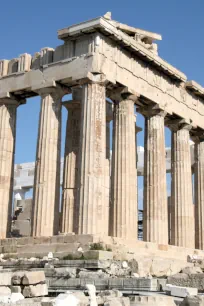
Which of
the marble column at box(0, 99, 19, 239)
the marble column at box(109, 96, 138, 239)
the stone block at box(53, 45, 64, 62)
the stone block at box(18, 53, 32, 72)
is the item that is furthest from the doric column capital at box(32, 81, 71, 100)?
the marble column at box(109, 96, 138, 239)

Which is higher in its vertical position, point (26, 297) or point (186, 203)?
point (186, 203)

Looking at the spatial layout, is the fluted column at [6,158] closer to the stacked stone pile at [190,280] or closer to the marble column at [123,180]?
the marble column at [123,180]

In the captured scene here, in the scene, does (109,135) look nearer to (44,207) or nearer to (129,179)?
(129,179)

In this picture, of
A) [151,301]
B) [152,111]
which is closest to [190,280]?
[151,301]

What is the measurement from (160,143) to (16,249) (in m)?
10.8

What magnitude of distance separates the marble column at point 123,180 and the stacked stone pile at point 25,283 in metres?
14.9

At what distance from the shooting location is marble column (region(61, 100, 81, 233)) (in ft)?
103

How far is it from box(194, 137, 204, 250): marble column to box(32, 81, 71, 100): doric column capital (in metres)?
12.1

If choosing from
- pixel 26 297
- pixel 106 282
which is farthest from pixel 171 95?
pixel 26 297

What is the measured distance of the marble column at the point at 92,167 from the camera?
2603cm

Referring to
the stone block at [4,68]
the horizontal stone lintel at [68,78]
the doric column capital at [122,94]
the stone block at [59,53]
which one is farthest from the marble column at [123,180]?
the stone block at [4,68]

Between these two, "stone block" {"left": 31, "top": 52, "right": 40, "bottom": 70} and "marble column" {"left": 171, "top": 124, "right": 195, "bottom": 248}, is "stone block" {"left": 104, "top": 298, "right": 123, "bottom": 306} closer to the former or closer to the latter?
"stone block" {"left": 31, "top": 52, "right": 40, "bottom": 70}

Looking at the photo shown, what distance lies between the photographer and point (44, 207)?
90.9 feet

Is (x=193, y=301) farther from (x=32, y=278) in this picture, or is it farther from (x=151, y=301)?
(x=32, y=278)
